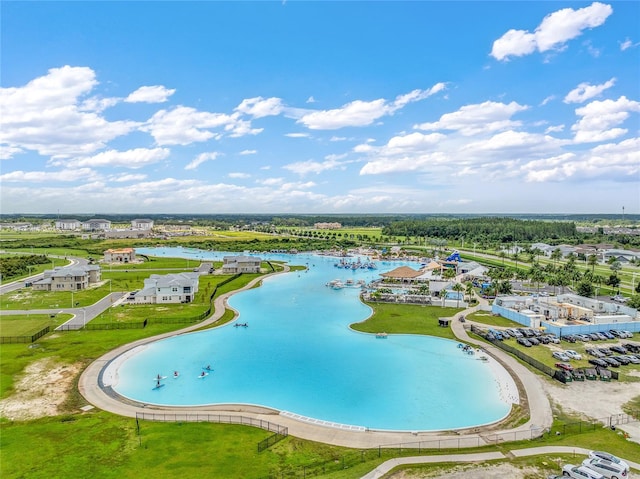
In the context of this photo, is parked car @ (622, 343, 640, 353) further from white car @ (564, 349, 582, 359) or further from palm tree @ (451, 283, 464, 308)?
palm tree @ (451, 283, 464, 308)

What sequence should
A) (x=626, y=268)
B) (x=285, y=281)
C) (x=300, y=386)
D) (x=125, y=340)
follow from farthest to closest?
(x=626, y=268) → (x=285, y=281) → (x=125, y=340) → (x=300, y=386)

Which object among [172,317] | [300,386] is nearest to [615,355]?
[300,386]

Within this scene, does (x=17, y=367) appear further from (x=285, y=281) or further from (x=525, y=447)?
(x=285, y=281)

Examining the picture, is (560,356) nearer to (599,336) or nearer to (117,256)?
(599,336)

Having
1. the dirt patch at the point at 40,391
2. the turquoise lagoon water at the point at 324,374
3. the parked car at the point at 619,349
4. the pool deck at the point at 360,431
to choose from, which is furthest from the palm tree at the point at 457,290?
the dirt patch at the point at 40,391

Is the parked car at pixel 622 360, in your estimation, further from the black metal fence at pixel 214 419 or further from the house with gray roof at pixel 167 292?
the house with gray roof at pixel 167 292

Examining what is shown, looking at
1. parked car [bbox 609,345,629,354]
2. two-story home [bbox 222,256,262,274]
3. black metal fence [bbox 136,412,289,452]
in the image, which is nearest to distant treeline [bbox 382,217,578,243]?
two-story home [bbox 222,256,262,274]
